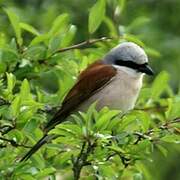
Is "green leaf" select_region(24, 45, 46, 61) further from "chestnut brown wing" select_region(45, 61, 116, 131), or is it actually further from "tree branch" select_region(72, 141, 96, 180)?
"tree branch" select_region(72, 141, 96, 180)

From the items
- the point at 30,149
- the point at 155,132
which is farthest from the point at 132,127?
the point at 30,149

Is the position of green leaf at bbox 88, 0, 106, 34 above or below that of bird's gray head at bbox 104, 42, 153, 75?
above

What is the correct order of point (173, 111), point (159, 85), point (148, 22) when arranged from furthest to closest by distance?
point (148, 22) < point (159, 85) < point (173, 111)

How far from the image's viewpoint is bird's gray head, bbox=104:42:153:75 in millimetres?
4523

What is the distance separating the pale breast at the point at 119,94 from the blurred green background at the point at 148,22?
6.08 ft

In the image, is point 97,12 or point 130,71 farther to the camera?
point 130,71

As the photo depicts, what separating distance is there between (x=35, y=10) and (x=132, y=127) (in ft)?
11.3

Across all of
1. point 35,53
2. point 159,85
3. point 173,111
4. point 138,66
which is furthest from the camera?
point 138,66

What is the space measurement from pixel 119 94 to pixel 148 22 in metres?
2.62

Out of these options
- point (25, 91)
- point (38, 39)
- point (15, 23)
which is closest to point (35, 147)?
point (25, 91)

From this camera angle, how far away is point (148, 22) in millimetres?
7219

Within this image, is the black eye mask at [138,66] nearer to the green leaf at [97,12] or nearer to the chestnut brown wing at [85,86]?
the chestnut brown wing at [85,86]

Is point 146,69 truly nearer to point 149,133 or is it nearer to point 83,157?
point 149,133

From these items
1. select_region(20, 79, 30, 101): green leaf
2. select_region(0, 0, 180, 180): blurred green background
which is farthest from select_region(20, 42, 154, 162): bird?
select_region(0, 0, 180, 180): blurred green background
